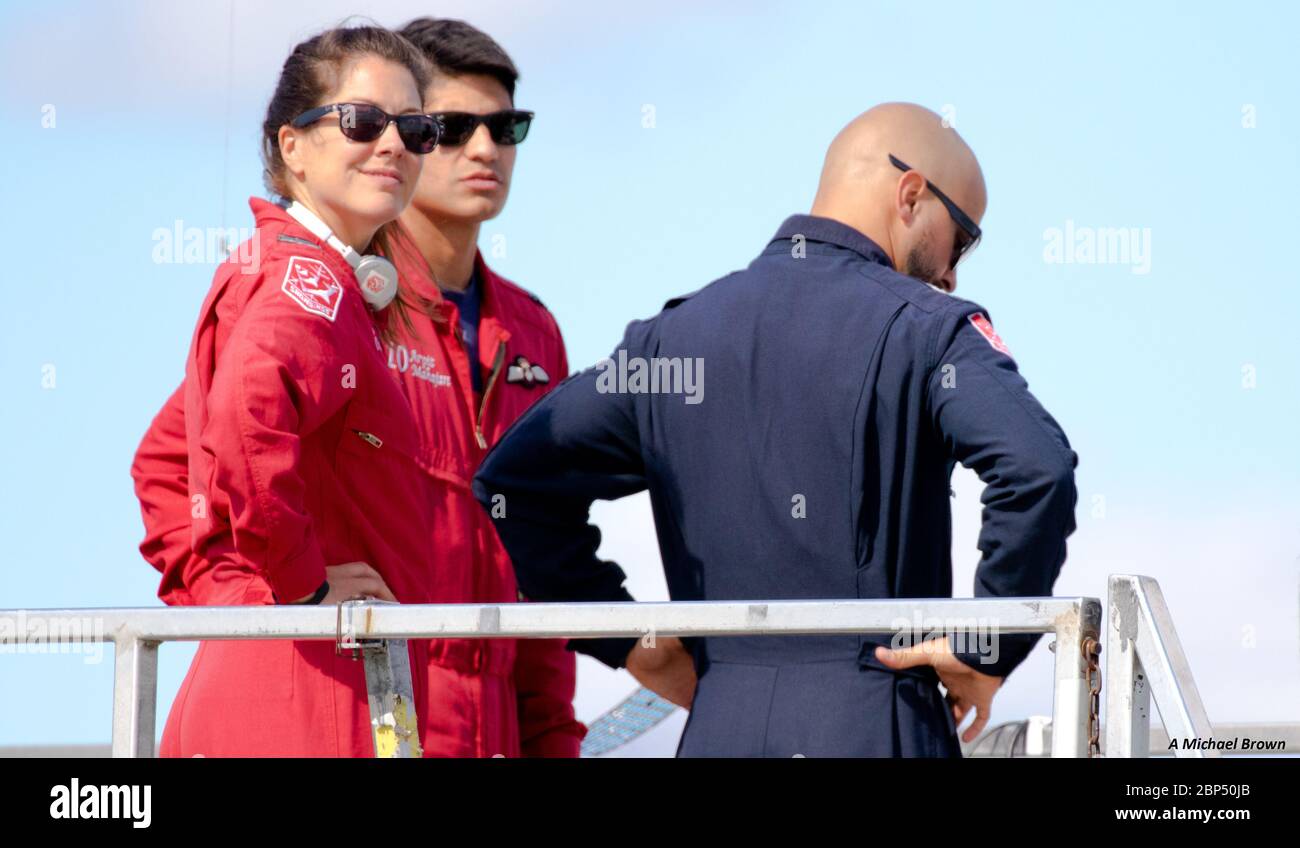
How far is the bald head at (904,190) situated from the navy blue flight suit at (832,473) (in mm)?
103

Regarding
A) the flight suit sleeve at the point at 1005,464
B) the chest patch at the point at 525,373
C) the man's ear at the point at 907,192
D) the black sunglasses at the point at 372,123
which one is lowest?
the flight suit sleeve at the point at 1005,464

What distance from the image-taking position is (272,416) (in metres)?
3.52

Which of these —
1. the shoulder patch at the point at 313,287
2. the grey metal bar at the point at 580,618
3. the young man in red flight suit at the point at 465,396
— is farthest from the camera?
the young man in red flight suit at the point at 465,396

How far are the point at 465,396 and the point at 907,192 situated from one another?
50.9 inches

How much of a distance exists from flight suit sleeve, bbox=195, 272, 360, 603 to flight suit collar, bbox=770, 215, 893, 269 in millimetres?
940

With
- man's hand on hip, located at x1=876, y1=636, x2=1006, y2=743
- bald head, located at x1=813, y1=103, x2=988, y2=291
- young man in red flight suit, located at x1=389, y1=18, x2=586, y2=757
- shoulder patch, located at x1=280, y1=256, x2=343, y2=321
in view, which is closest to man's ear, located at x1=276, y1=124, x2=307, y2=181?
shoulder patch, located at x1=280, y1=256, x2=343, y2=321

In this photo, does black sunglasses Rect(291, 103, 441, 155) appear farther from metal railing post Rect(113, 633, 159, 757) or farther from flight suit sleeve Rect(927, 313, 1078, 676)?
metal railing post Rect(113, 633, 159, 757)

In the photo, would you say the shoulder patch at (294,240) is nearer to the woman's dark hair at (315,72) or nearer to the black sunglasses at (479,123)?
the woman's dark hair at (315,72)

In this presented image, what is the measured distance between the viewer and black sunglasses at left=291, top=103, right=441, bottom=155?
4.02 m

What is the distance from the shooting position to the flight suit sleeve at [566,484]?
148 inches


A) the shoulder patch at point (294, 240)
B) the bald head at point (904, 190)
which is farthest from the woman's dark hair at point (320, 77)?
the bald head at point (904, 190)
